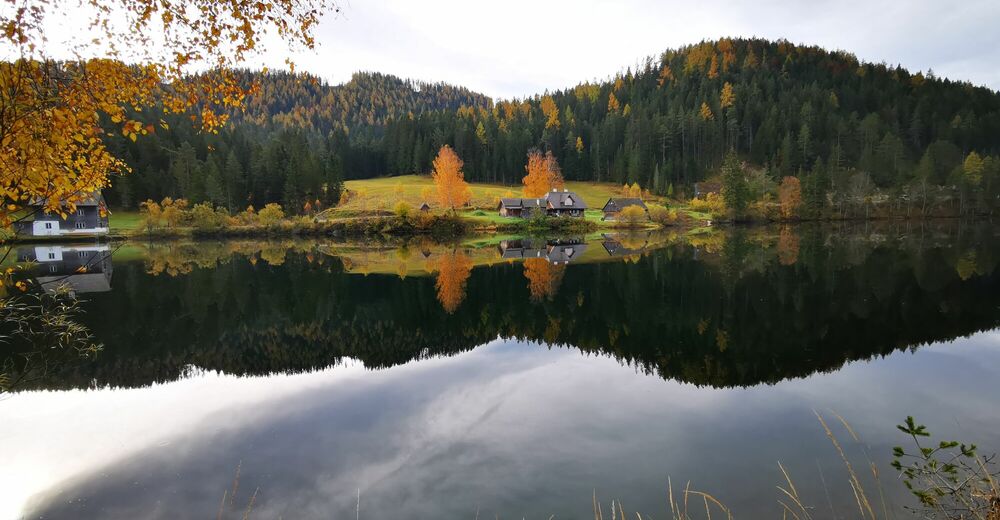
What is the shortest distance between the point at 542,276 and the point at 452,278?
18.7ft

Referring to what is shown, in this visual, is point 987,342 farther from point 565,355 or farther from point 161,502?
point 161,502

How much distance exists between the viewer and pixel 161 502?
800cm

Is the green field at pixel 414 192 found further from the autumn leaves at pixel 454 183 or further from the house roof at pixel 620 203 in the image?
the house roof at pixel 620 203

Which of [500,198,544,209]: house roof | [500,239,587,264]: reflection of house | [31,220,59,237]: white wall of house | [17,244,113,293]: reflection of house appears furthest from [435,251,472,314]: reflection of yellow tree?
[31,220,59,237]: white wall of house

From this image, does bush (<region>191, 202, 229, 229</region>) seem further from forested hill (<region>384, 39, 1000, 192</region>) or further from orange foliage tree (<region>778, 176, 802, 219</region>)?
orange foliage tree (<region>778, 176, 802, 219</region>)

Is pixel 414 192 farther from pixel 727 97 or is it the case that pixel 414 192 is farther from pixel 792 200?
pixel 727 97

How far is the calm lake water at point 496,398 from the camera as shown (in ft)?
26.8

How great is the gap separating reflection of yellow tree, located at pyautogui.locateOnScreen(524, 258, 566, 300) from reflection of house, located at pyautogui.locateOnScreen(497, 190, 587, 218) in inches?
1947

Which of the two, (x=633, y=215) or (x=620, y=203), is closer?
(x=633, y=215)

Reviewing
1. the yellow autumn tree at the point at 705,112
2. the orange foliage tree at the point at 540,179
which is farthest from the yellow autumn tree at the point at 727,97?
the orange foliage tree at the point at 540,179

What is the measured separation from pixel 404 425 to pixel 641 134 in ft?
396

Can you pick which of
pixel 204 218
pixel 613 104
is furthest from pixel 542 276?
pixel 613 104

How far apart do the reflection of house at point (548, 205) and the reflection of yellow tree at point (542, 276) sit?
49448 millimetres

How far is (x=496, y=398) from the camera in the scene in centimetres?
1245
